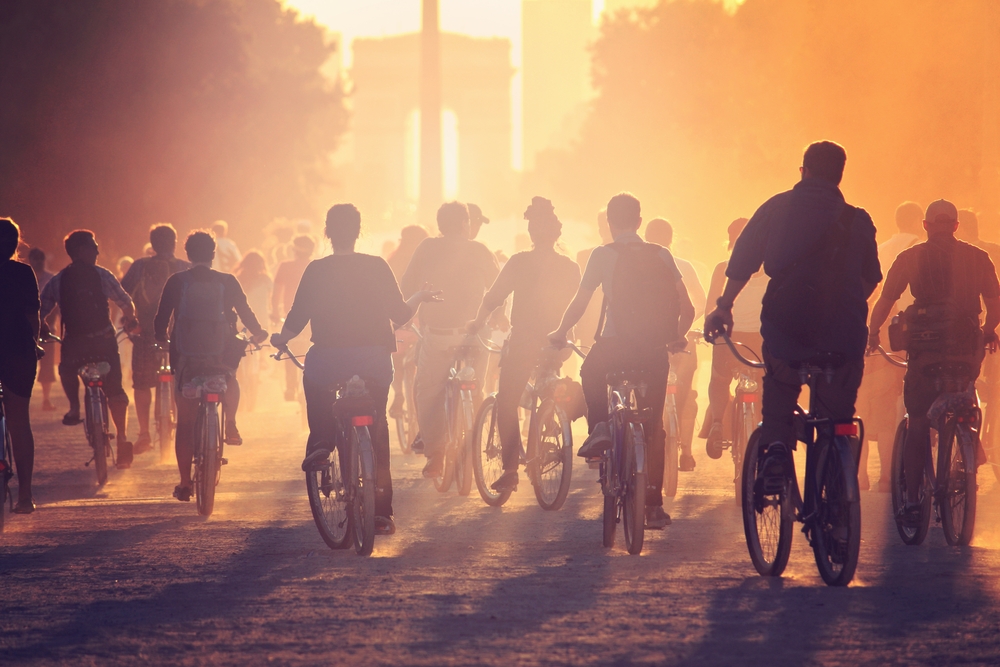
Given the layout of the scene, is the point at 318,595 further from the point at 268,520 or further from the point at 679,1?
the point at 679,1

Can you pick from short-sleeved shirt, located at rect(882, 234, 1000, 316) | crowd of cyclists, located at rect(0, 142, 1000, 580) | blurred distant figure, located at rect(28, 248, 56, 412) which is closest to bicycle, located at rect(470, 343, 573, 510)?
crowd of cyclists, located at rect(0, 142, 1000, 580)

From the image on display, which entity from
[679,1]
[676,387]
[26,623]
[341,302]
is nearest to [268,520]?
[341,302]

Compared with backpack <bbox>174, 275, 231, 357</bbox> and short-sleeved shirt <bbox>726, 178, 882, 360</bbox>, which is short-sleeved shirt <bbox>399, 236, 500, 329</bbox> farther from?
short-sleeved shirt <bbox>726, 178, 882, 360</bbox>

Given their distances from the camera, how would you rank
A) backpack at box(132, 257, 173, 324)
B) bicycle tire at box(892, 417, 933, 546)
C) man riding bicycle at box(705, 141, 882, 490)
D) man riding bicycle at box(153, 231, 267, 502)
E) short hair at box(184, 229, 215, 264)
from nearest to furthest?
man riding bicycle at box(705, 141, 882, 490), bicycle tire at box(892, 417, 933, 546), man riding bicycle at box(153, 231, 267, 502), short hair at box(184, 229, 215, 264), backpack at box(132, 257, 173, 324)

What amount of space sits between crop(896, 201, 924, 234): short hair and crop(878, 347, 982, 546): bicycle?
3289mm

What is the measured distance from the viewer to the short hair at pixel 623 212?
8.52 m

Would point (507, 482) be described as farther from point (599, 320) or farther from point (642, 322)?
point (642, 322)

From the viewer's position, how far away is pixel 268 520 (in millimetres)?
9492

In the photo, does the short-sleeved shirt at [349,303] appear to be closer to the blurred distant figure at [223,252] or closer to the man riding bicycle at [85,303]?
the man riding bicycle at [85,303]

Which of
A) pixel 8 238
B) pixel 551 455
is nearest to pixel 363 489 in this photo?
pixel 551 455

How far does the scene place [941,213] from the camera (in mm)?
8445

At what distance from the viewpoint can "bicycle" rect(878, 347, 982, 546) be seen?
25.8 feet

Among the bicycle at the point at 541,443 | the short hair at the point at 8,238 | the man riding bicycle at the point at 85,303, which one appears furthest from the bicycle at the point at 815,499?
the man riding bicycle at the point at 85,303

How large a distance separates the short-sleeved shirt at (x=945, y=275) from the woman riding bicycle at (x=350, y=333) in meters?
2.43
